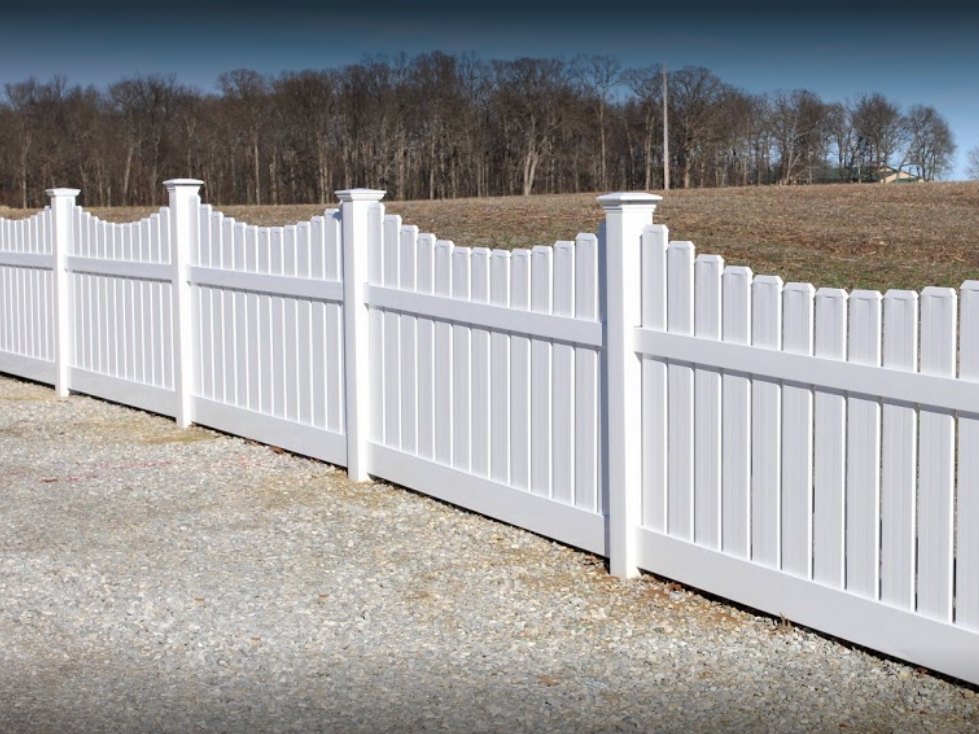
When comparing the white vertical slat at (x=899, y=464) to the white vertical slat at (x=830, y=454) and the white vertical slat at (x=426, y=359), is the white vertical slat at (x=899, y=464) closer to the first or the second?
the white vertical slat at (x=830, y=454)

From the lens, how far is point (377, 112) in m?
76.6

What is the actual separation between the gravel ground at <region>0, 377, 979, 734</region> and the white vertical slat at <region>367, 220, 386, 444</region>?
450mm

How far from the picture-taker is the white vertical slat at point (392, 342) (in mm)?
7566

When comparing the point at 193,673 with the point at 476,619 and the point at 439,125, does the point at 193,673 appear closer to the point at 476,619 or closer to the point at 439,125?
the point at 476,619

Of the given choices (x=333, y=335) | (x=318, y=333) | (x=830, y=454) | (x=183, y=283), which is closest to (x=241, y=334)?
(x=183, y=283)

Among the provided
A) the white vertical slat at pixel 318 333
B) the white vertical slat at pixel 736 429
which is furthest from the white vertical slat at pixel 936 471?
the white vertical slat at pixel 318 333

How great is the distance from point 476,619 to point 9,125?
7367 cm

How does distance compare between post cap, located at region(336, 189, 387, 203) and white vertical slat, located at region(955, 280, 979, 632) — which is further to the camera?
post cap, located at region(336, 189, 387, 203)

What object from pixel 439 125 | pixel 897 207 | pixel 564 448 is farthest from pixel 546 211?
pixel 439 125

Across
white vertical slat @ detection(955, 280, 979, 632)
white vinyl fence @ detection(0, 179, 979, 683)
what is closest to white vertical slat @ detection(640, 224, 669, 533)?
white vinyl fence @ detection(0, 179, 979, 683)

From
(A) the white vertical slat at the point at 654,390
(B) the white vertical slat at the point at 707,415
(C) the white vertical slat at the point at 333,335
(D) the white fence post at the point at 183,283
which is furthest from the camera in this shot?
(D) the white fence post at the point at 183,283

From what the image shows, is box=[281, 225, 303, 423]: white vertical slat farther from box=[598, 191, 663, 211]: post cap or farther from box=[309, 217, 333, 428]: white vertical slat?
box=[598, 191, 663, 211]: post cap

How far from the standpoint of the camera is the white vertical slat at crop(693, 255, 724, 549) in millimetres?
5359

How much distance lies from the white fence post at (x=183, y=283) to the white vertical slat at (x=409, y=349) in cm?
275
